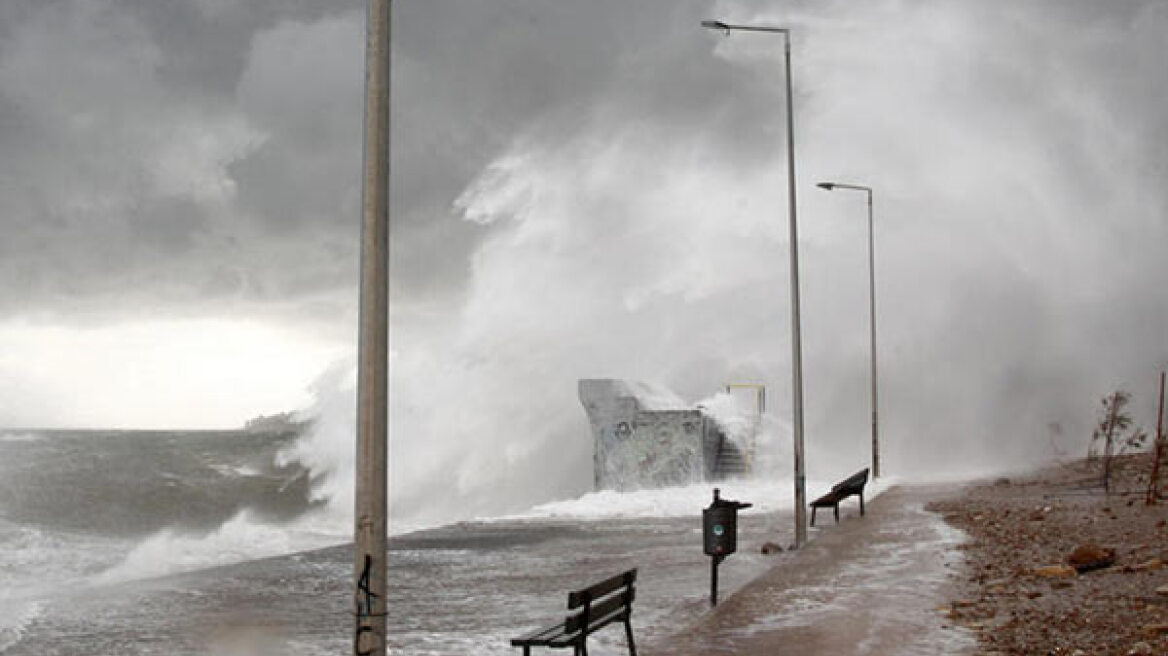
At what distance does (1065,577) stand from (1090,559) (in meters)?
0.64

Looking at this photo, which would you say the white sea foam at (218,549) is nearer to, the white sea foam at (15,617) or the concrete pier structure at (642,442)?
the white sea foam at (15,617)

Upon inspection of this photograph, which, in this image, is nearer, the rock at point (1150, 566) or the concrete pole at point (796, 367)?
the rock at point (1150, 566)

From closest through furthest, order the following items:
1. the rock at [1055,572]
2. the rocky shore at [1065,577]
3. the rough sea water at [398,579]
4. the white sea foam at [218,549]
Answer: the rocky shore at [1065,577], the rough sea water at [398,579], the rock at [1055,572], the white sea foam at [218,549]

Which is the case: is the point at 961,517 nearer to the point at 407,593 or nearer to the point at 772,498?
the point at 772,498

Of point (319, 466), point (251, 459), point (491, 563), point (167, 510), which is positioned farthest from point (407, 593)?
point (251, 459)

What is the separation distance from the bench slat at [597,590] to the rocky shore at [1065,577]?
8.90ft

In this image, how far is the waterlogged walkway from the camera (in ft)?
30.3

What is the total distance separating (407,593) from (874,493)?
62.6 feet

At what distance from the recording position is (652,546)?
18953 mm

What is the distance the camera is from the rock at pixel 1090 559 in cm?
1275

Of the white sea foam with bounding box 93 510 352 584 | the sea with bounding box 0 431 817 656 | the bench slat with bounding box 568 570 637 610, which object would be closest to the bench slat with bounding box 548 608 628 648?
the bench slat with bounding box 568 570 637 610

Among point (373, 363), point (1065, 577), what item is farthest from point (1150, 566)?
point (373, 363)

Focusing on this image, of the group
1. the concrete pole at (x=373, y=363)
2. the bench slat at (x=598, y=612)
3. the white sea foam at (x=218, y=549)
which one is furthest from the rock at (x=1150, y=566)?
the white sea foam at (x=218, y=549)

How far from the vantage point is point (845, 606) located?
1123 cm
